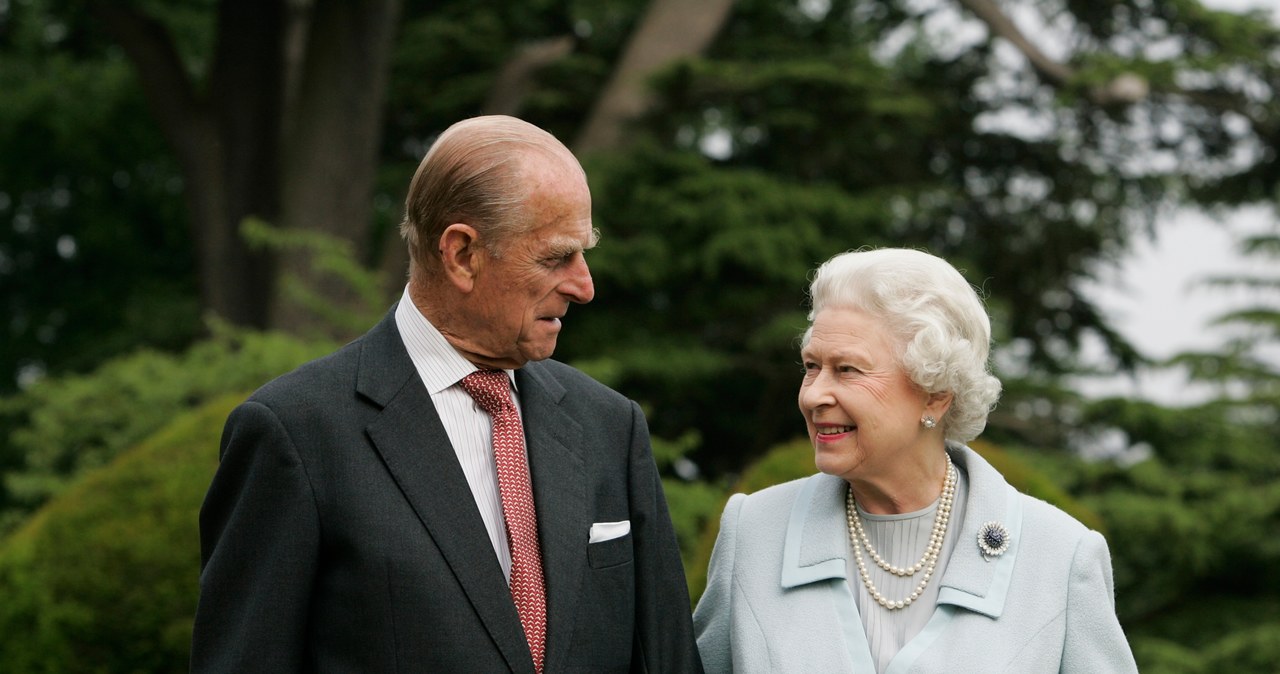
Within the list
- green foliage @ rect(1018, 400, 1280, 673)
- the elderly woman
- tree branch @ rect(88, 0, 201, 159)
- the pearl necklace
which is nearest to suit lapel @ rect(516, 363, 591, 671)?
the elderly woman

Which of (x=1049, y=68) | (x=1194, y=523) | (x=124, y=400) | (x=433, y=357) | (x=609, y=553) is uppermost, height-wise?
(x=433, y=357)

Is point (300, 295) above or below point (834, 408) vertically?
below

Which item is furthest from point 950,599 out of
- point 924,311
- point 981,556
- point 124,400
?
point 124,400

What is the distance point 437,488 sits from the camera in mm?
2688

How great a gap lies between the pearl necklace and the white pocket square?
50 cm

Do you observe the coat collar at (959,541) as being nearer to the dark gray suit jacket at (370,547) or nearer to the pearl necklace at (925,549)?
the pearl necklace at (925,549)

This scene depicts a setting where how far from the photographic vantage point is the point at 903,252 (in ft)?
9.91

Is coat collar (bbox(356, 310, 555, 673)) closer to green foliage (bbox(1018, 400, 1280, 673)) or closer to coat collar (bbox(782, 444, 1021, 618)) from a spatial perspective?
coat collar (bbox(782, 444, 1021, 618))

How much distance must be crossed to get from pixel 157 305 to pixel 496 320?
10.3 m

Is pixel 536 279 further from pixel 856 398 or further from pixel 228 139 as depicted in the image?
pixel 228 139

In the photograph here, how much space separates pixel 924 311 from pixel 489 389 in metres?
0.85

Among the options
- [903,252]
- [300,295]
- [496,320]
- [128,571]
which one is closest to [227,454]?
[496,320]

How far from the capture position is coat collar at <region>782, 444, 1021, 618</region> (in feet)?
9.63

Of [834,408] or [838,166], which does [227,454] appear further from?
[838,166]
